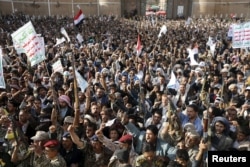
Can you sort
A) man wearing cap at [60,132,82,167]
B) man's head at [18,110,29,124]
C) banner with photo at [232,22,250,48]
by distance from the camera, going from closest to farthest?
man wearing cap at [60,132,82,167]
man's head at [18,110,29,124]
banner with photo at [232,22,250,48]

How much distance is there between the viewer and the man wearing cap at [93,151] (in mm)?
4074

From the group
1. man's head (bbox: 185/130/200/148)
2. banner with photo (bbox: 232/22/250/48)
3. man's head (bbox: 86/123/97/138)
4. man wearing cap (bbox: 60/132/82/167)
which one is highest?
banner with photo (bbox: 232/22/250/48)

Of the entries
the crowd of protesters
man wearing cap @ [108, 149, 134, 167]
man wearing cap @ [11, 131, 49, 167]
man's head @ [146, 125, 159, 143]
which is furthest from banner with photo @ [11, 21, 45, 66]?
man wearing cap @ [108, 149, 134, 167]

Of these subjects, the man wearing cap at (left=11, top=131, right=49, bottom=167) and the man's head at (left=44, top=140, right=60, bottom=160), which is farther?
the man wearing cap at (left=11, top=131, right=49, bottom=167)

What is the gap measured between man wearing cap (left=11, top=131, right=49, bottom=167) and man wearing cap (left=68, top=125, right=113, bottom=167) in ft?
1.21

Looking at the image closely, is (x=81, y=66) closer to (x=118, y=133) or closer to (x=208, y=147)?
(x=118, y=133)

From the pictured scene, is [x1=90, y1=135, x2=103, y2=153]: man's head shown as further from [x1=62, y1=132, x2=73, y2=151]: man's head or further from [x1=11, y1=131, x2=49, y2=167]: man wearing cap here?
[x1=11, y1=131, x2=49, y2=167]: man wearing cap

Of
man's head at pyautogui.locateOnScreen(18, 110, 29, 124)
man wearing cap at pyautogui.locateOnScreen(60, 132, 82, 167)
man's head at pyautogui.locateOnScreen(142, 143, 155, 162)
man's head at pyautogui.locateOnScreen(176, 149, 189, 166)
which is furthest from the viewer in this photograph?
man's head at pyautogui.locateOnScreen(18, 110, 29, 124)

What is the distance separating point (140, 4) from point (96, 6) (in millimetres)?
4863

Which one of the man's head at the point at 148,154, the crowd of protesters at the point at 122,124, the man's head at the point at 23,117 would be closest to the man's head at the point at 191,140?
the crowd of protesters at the point at 122,124

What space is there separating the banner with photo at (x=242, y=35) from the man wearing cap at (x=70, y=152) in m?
5.37

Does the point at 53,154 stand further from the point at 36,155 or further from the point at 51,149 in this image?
the point at 36,155

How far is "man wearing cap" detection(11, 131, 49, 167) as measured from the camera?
374cm

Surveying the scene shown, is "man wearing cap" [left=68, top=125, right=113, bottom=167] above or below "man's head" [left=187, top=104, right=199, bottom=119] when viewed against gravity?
below
